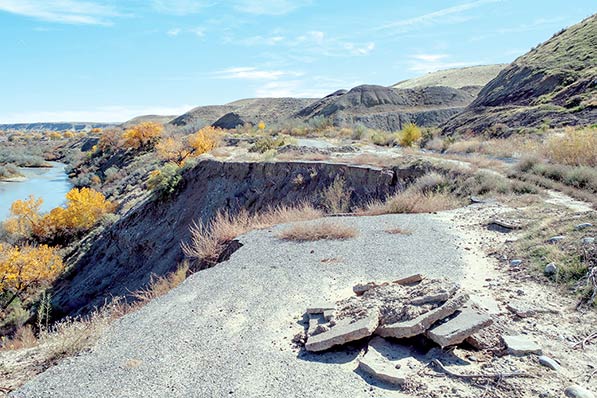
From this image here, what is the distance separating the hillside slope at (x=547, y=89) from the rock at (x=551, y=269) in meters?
21.4

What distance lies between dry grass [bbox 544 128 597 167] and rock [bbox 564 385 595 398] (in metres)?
10.8

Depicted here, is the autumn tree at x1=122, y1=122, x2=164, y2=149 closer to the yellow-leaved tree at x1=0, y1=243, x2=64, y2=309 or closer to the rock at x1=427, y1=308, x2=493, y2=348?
the yellow-leaved tree at x1=0, y1=243, x2=64, y2=309

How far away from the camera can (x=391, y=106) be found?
68562 millimetres

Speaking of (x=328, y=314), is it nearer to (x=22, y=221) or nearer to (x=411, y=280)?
(x=411, y=280)

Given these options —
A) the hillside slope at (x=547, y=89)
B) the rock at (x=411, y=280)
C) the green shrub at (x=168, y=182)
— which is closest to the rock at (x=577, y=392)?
the rock at (x=411, y=280)

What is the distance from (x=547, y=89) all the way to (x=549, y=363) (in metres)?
36.3

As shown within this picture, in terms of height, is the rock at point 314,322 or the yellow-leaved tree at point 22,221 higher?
the rock at point 314,322

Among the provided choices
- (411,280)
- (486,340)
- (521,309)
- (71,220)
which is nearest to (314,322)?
(411,280)

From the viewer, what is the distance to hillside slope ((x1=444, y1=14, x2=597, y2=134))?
1064 inches

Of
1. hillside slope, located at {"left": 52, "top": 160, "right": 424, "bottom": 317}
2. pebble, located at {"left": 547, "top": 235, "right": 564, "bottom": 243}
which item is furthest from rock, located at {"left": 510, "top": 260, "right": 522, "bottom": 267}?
hillside slope, located at {"left": 52, "top": 160, "right": 424, "bottom": 317}

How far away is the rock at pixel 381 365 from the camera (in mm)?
3682

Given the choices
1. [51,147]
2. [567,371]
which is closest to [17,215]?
[567,371]

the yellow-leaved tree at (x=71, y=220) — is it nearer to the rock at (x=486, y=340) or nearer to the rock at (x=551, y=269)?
the rock at (x=551, y=269)

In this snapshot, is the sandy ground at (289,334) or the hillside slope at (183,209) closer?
the sandy ground at (289,334)
